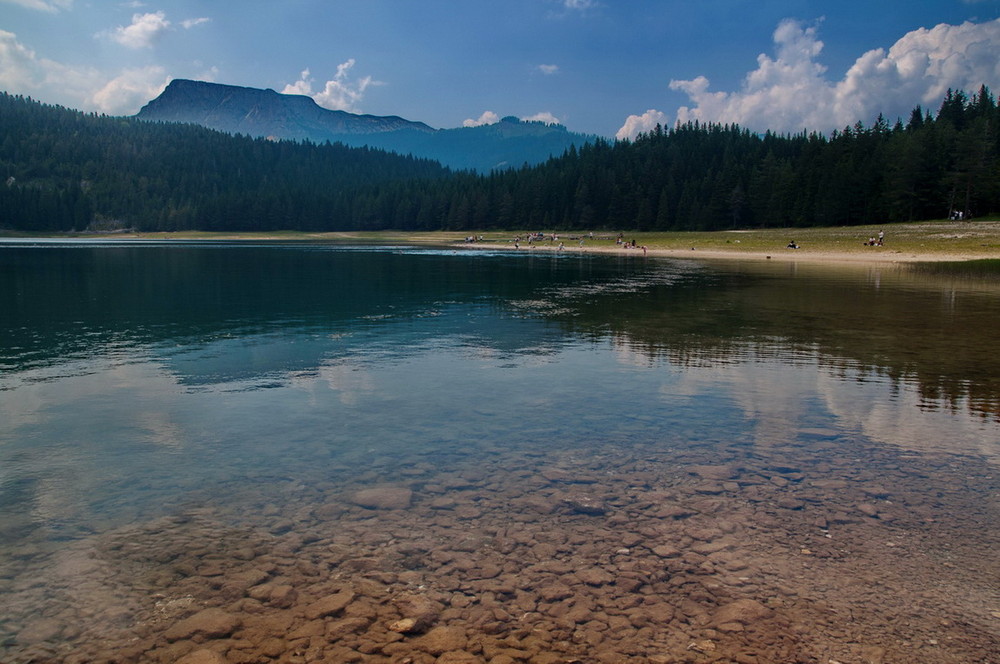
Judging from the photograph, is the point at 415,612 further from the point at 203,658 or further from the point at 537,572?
the point at 203,658

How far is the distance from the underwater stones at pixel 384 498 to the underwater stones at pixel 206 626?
2894 mm

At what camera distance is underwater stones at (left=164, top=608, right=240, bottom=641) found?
260 inches

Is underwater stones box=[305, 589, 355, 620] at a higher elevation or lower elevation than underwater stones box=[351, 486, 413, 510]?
lower

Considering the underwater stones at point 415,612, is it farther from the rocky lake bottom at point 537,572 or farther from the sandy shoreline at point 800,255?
the sandy shoreline at point 800,255

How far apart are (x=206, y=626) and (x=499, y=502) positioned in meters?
4.41

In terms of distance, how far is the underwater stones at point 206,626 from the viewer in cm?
661

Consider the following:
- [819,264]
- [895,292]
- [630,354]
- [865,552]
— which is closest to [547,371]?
[630,354]

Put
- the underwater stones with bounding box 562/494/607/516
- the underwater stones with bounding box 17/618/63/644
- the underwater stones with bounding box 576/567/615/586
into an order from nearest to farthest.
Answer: the underwater stones with bounding box 17/618/63/644, the underwater stones with bounding box 576/567/615/586, the underwater stones with bounding box 562/494/607/516

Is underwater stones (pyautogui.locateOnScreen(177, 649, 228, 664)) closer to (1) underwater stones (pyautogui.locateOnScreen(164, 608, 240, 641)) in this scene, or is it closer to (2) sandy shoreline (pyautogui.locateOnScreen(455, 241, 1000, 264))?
(1) underwater stones (pyautogui.locateOnScreen(164, 608, 240, 641))

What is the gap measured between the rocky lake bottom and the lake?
40 millimetres

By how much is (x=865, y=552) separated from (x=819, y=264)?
74140mm

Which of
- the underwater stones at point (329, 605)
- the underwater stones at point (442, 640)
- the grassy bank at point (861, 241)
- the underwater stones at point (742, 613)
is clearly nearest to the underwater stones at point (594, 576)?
the underwater stones at point (742, 613)

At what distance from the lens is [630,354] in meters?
22.3

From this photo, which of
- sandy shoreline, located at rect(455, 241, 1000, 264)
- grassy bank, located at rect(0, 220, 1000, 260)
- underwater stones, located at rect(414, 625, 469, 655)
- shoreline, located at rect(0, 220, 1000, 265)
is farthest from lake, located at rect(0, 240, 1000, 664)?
grassy bank, located at rect(0, 220, 1000, 260)
